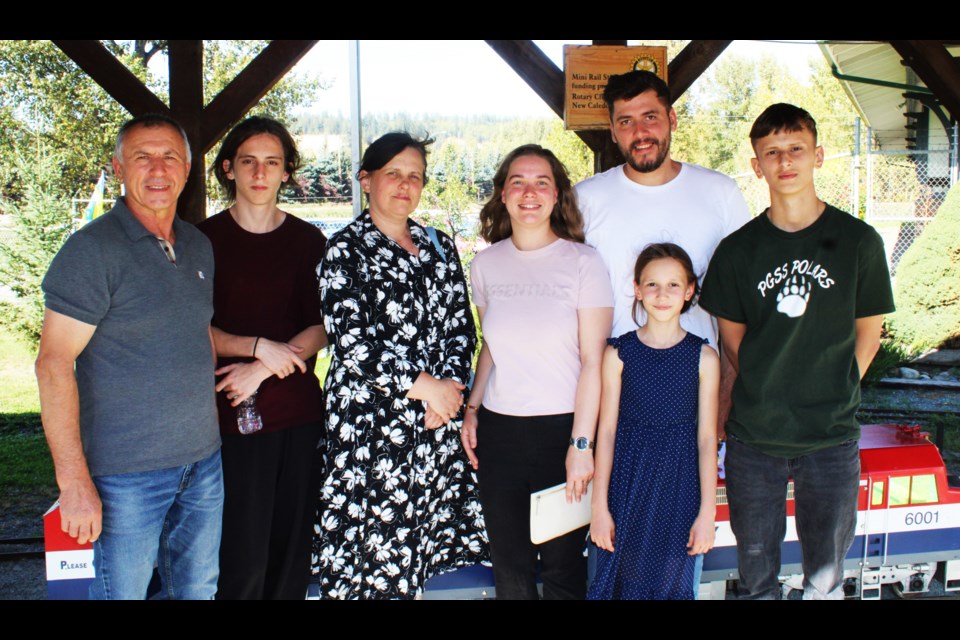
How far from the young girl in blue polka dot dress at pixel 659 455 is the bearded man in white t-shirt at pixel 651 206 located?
0.27m

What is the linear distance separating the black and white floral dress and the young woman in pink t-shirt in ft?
0.71

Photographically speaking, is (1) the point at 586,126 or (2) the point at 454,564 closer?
(2) the point at 454,564

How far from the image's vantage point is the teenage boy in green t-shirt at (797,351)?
2785 mm

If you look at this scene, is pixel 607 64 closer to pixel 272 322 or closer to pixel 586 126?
pixel 586 126

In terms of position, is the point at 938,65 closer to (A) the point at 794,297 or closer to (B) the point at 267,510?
(A) the point at 794,297

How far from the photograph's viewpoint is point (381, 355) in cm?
282

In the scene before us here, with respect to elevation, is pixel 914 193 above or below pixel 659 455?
above

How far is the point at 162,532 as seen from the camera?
2.85 meters

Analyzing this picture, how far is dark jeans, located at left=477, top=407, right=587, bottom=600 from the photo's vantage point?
2.85m

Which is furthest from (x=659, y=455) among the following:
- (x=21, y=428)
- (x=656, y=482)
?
(x=21, y=428)

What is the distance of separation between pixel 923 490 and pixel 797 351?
1.53 meters

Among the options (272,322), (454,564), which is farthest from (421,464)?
(272,322)

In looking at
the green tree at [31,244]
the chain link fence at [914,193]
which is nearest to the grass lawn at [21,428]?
the green tree at [31,244]
